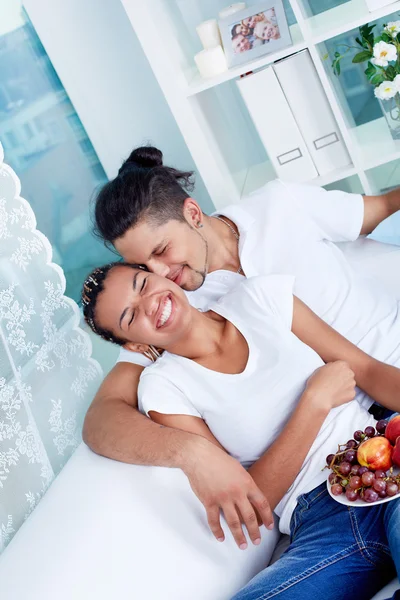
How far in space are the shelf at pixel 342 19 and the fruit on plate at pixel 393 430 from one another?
1271 mm

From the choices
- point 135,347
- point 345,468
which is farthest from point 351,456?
point 135,347

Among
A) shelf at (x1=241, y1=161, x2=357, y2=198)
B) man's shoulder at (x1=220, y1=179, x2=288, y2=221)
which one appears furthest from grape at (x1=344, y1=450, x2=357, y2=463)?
shelf at (x1=241, y1=161, x2=357, y2=198)

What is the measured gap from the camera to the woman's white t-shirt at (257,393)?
1660 mm

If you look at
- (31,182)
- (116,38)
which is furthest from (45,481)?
(116,38)

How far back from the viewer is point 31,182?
2.46 meters

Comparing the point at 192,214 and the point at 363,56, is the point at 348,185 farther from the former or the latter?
the point at 192,214

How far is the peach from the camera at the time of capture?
56.1 inches

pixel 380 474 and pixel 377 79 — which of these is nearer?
pixel 380 474

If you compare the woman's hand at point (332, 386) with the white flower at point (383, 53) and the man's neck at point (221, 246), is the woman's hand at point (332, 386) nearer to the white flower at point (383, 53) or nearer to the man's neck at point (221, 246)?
the man's neck at point (221, 246)

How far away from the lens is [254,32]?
94.2 inches

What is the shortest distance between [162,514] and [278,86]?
1.38 m

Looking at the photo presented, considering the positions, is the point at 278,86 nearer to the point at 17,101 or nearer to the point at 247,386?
the point at 17,101

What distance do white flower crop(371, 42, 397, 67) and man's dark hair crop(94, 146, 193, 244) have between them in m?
0.73

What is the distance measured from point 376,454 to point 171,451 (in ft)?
1.27
